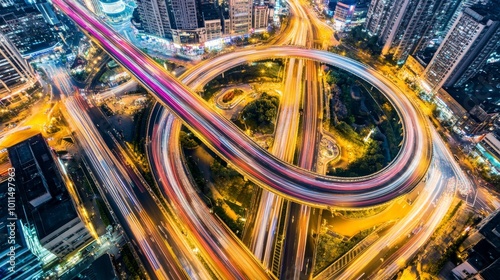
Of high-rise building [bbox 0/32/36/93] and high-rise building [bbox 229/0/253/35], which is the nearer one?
high-rise building [bbox 0/32/36/93]

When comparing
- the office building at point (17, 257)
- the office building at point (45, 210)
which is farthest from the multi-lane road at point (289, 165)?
the office building at point (17, 257)

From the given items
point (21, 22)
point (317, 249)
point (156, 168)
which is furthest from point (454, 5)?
point (21, 22)

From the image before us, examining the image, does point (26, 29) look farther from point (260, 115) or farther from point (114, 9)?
point (260, 115)

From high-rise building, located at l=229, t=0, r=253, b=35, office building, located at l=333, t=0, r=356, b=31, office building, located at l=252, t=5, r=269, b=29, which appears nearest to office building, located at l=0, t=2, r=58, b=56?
high-rise building, located at l=229, t=0, r=253, b=35

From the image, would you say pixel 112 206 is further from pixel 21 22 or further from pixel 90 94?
pixel 21 22

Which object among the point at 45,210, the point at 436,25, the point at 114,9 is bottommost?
the point at 45,210

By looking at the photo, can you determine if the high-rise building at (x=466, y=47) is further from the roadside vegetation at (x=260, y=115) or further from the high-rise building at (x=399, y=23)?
the roadside vegetation at (x=260, y=115)

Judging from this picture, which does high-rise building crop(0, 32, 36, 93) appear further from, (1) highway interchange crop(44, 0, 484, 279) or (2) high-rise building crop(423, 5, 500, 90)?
(2) high-rise building crop(423, 5, 500, 90)

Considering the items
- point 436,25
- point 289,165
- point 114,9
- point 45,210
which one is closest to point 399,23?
A: point 436,25
